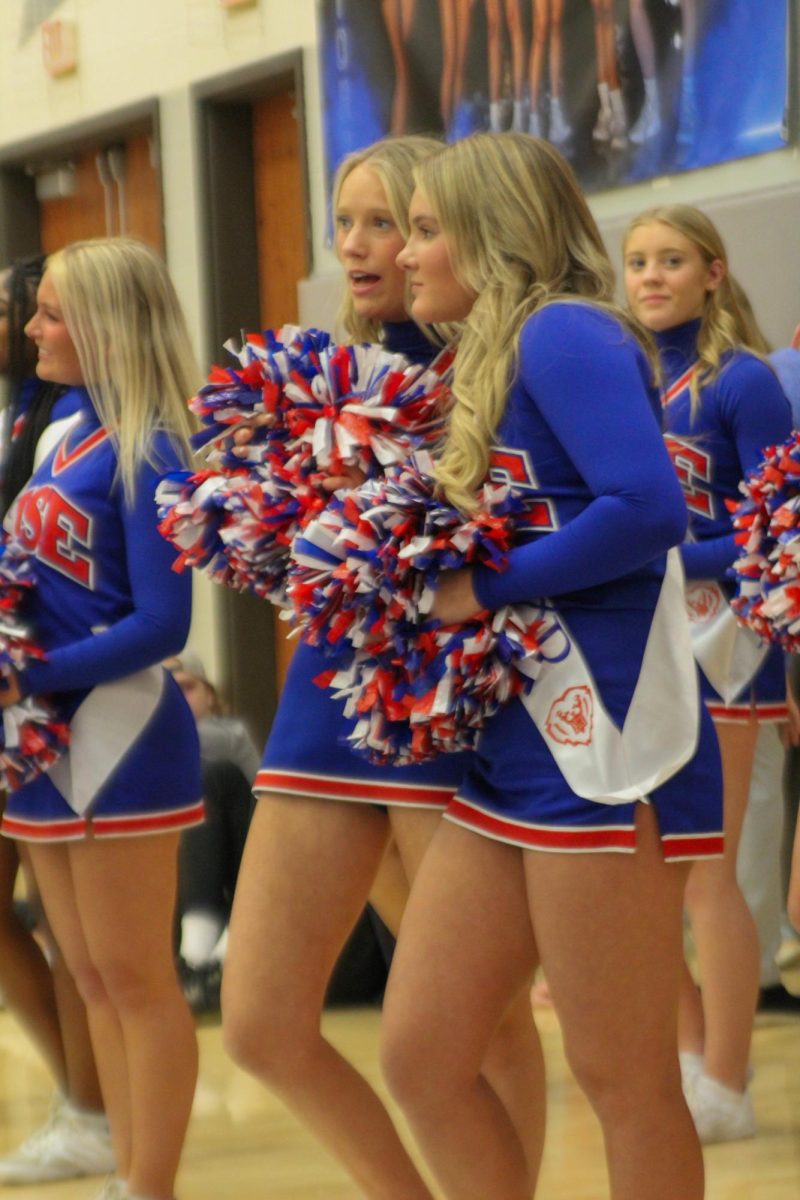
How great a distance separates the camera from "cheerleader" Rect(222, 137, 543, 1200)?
90.3 inches

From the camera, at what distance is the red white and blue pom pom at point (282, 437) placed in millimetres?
2125

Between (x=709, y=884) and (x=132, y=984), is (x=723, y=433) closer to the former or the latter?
(x=709, y=884)

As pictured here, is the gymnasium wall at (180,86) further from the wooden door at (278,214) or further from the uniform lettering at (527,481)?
the uniform lettering at (527,481)

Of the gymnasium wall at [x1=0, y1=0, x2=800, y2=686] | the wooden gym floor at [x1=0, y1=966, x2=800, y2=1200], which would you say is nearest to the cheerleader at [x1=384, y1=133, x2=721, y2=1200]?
the wooden gym floor at [x1=0, y1=966, x2=800, y2=1200]

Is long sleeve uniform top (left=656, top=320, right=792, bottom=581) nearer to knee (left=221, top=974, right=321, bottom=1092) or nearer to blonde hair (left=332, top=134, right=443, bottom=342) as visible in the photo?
blonde hair (left=332, top=134, right=443, bottom=342)

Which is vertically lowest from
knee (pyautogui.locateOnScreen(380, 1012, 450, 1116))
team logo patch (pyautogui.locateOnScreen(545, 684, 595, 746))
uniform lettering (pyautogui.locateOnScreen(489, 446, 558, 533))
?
knee (pyautogui.locateOnScreen(380, 1012, 450, 1116))

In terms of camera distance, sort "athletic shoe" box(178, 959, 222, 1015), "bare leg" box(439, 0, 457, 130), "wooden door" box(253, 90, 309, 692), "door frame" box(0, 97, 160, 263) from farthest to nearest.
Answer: "door frame" box(0, 97, 160, 263), "wooden door" box(253, 90, 309, 692), "bare leg" box(439, 0, 457, 130), "athletic shoe" box(178, 959, 222, 1015)

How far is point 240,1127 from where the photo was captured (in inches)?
139

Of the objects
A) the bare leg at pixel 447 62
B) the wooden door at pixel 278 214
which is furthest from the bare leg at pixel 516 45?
the wooden door at pixel 278 214

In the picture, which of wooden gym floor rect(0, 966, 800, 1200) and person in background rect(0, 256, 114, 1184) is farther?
person in background rect(0, 256, 114, 1184)

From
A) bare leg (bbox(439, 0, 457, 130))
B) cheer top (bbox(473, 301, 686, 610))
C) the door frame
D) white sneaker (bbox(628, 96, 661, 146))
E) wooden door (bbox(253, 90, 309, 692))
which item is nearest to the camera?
cheer top (bbox(473, 301, 686, 610))

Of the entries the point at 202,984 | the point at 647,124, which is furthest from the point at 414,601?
the point at 647,124

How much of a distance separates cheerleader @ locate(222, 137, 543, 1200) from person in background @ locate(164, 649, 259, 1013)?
2.25 m

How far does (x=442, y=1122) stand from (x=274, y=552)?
2.26ft
